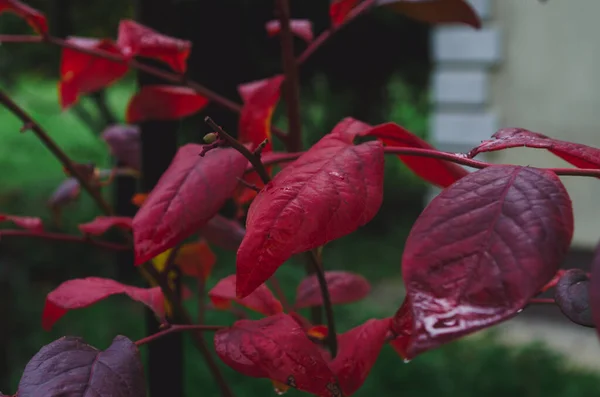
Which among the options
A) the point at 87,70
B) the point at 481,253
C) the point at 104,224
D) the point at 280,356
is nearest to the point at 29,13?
the point at 87,70

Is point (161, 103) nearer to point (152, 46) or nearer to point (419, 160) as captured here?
point (152, 46)

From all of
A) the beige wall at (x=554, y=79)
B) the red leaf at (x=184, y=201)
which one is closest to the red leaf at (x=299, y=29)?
the red leaf at (x=184, y=201)

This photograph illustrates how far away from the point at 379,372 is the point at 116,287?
1641 mm

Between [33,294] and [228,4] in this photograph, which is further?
[228,4]

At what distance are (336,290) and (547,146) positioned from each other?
36 centimetres

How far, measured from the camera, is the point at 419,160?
1.69ft

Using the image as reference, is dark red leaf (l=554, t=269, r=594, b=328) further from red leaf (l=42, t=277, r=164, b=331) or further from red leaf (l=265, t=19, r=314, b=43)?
red leaf (l=265, t=19, r=314, b=43)

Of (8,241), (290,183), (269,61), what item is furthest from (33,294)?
(290,183)

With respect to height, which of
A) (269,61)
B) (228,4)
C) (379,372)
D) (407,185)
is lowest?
(407,185)

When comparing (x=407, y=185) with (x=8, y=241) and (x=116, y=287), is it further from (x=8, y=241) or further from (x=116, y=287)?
(x=116, y=287)

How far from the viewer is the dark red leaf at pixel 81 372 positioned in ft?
1.21

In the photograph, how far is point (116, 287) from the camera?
1.63 feet

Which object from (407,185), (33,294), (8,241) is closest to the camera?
(33,294)

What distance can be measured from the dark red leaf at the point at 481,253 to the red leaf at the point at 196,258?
0.47m
